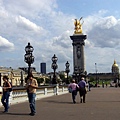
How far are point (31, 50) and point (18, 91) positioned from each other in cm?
567

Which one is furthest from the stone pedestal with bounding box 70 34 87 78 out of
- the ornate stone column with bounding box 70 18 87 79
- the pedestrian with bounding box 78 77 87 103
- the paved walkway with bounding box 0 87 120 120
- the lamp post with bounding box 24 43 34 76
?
the paved walkway with bounding box 0 87 120 120

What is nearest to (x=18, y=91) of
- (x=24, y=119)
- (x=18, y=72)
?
(x=24, y=119)

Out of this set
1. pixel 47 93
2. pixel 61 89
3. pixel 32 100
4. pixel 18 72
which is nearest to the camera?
pixel 32 100

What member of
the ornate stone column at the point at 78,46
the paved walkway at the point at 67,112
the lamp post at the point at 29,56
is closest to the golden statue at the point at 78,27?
the ornate stone column at the point at 78,46

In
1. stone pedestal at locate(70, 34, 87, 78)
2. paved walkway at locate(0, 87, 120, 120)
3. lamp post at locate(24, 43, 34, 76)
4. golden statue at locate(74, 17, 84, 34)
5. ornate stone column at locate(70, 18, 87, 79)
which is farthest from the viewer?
stone pedestal at locate(70, 34, 87, 78)

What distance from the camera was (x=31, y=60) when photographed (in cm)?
2902

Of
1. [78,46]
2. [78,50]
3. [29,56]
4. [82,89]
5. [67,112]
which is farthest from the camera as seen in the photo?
[78,46]

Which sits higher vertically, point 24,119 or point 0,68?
point 0,68

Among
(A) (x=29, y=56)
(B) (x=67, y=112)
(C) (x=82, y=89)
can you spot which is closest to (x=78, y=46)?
(A) (x=29, y=56)

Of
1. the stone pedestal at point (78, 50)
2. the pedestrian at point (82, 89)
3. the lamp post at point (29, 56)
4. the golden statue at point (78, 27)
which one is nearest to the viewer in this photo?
the pedestrian at point (82, 89)

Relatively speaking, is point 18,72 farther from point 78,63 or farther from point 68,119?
point 68,119

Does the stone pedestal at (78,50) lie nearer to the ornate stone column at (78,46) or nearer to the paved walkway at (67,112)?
the ornate stone column at (78,46)

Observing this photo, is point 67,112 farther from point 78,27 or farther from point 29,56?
point 78,27

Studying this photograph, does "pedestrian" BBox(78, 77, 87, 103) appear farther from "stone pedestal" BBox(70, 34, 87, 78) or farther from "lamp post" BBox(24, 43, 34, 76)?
"stone pedestal" BBox(70, 34, 87, 78)
